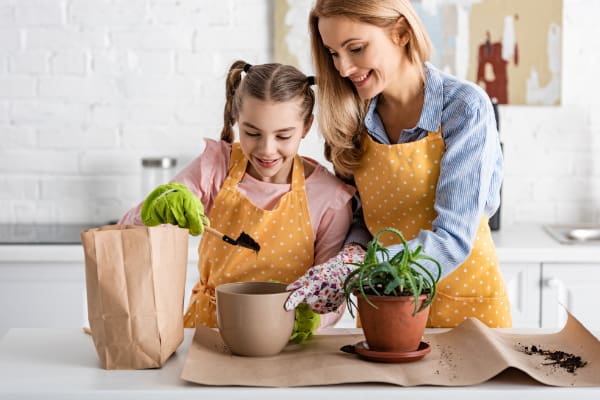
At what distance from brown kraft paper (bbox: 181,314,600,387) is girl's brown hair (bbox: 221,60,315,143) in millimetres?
514

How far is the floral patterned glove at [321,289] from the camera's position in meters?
1.31

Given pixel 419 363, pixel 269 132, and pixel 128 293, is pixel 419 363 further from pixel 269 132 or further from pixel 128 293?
pixel 269 132

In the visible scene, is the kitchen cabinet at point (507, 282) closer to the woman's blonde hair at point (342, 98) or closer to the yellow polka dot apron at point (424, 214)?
the yellow polka dot apron at point (424, 214)

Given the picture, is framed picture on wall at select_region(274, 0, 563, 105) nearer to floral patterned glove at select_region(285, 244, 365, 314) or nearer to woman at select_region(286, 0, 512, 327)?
woman at select_region(286, 0, 512, 327)

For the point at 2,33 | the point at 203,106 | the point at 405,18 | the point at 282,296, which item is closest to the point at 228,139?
the point at 405,18

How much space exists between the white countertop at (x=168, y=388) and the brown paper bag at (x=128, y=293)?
29mm

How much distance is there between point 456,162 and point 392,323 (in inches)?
17.5

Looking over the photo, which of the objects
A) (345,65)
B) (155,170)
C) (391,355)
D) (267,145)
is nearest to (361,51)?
(345,65)

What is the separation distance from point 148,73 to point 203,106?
23 cm

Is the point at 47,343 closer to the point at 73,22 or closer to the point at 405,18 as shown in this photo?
the point at 405,18

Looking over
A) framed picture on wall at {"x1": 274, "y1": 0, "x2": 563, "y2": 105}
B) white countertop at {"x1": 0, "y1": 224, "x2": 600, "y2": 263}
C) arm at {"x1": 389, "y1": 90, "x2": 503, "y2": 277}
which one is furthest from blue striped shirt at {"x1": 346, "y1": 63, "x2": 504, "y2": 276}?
framed picture on wall at {"x1": 274, "y1": 0, "x2": 563, "y2": 105}

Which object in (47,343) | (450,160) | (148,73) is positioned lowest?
(47,343)

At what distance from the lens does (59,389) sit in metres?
1.13

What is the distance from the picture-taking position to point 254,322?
1262 mm
